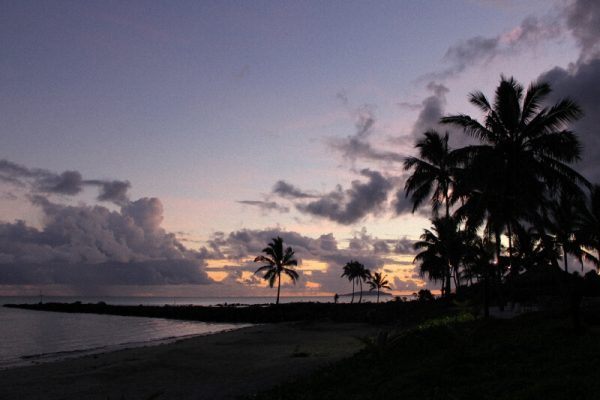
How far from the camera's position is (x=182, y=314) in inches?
3484

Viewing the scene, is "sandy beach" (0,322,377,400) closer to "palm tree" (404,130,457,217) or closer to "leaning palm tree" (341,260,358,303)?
"palm tree" (404,130,457,217)

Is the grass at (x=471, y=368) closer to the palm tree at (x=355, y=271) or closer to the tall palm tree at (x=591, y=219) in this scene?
the tall palm tree at (x=591, y=219)

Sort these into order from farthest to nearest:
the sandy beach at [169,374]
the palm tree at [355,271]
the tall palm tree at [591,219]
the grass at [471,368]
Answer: the palm tree at [355,271]
the tall palm tree at [591,219]
the sandy beach at [169,374]
the grass at [471,368]

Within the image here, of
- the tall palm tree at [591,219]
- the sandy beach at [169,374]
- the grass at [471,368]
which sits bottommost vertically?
the sandy beach at [169,374]

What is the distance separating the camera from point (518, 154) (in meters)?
24.7

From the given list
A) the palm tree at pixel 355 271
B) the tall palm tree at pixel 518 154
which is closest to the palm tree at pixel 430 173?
the tall palm tree at pixel 518 154

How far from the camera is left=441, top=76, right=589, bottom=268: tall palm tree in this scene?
24.0 metres

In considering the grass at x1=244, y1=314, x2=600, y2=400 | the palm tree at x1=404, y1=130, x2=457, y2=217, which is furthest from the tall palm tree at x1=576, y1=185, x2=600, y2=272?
the grass at x1=244, y1=314, x2=600, y2=400

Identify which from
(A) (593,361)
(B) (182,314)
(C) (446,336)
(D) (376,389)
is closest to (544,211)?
(C) (446,336)

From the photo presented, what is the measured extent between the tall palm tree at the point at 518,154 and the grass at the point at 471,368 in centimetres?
965

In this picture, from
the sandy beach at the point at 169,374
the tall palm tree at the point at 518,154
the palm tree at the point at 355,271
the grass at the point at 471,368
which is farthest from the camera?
the palm tree at the point at 355,271

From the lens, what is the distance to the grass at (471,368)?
8883 millimetres

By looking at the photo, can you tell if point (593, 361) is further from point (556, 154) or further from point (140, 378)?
point (556, 154)

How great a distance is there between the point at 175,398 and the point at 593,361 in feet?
35.7
